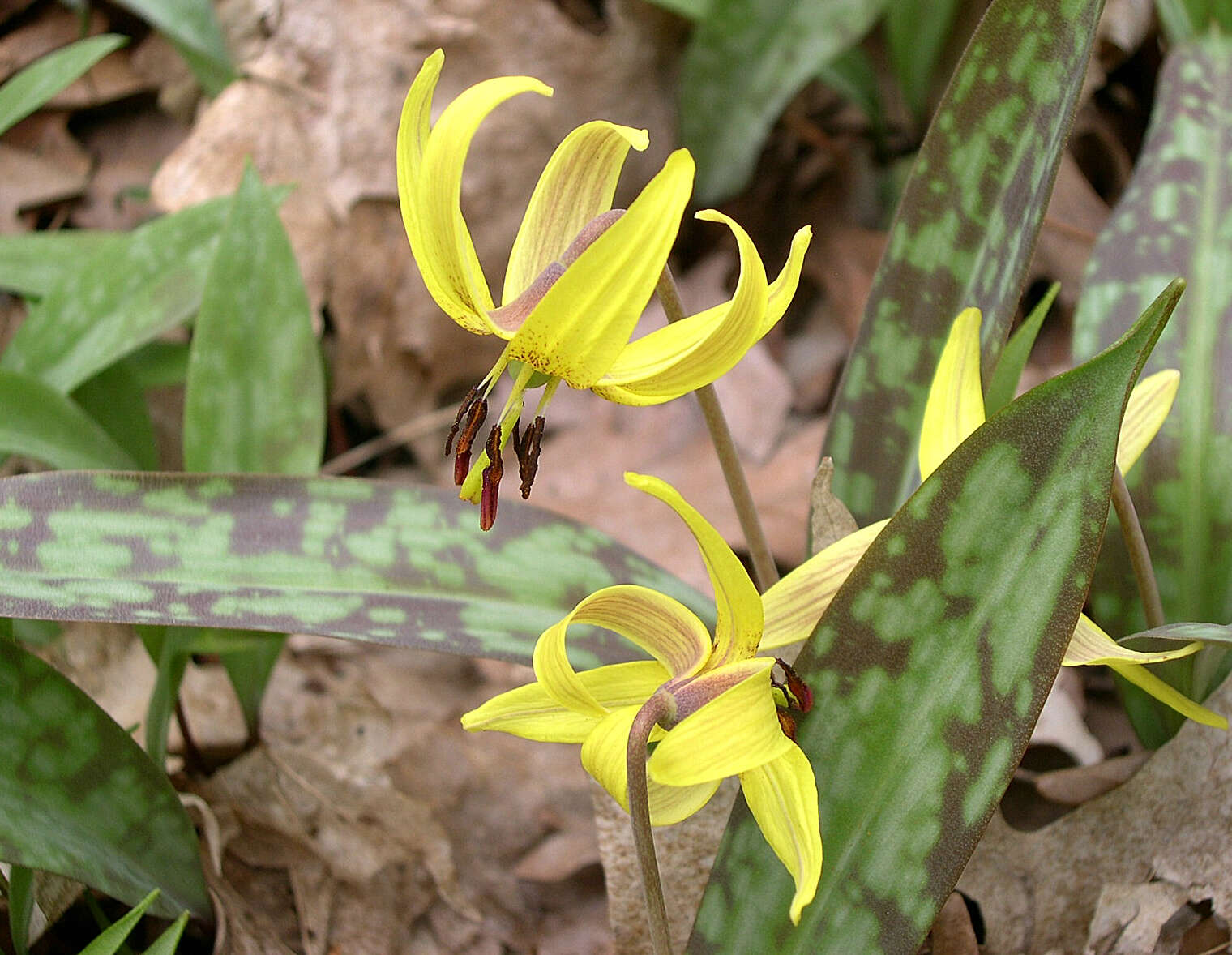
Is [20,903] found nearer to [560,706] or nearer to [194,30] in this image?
[560,706]

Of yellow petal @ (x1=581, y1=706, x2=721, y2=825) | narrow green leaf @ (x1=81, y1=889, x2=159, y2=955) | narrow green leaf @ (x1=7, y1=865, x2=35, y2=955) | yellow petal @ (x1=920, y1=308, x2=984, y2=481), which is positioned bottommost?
narrow green leaf @ (x1=7, y1=865, x2=35, y2=955)

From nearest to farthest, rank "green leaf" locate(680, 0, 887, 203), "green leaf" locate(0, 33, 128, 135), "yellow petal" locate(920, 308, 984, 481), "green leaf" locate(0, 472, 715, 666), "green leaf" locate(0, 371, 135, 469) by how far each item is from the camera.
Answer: "yellow petal" locate(920, 308, 984, 481) < "green leaf" locate(0, 472, 715, 666) < "green leaf" locate(0, 371, 135, 469) < "green leaf" locate(0, 33, 128, 135) < "green leaf" locate(680, 0, 887, 203)

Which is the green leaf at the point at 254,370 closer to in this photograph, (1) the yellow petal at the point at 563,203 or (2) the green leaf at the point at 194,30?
(1) the yellow petal at the point at 563,203

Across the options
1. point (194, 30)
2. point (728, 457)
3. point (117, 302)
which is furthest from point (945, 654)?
point (194, 30)

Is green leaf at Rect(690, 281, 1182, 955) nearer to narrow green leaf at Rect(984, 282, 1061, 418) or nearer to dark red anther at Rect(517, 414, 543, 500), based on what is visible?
dark red anther at Rect(517, 414, 543, 500)

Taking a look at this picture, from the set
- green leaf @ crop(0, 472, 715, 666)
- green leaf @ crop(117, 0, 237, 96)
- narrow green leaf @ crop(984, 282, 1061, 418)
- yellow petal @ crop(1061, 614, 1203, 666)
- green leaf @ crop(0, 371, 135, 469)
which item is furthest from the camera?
green leaf @ crop(117, 0, 237, 96)

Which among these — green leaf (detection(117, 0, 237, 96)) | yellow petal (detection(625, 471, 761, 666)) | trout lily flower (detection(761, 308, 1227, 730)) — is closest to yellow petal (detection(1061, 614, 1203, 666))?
trout lily flower (detection(761, 308, 1227, 730))

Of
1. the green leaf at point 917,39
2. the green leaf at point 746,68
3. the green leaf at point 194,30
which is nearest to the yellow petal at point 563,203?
the green leaf at point 746,68
